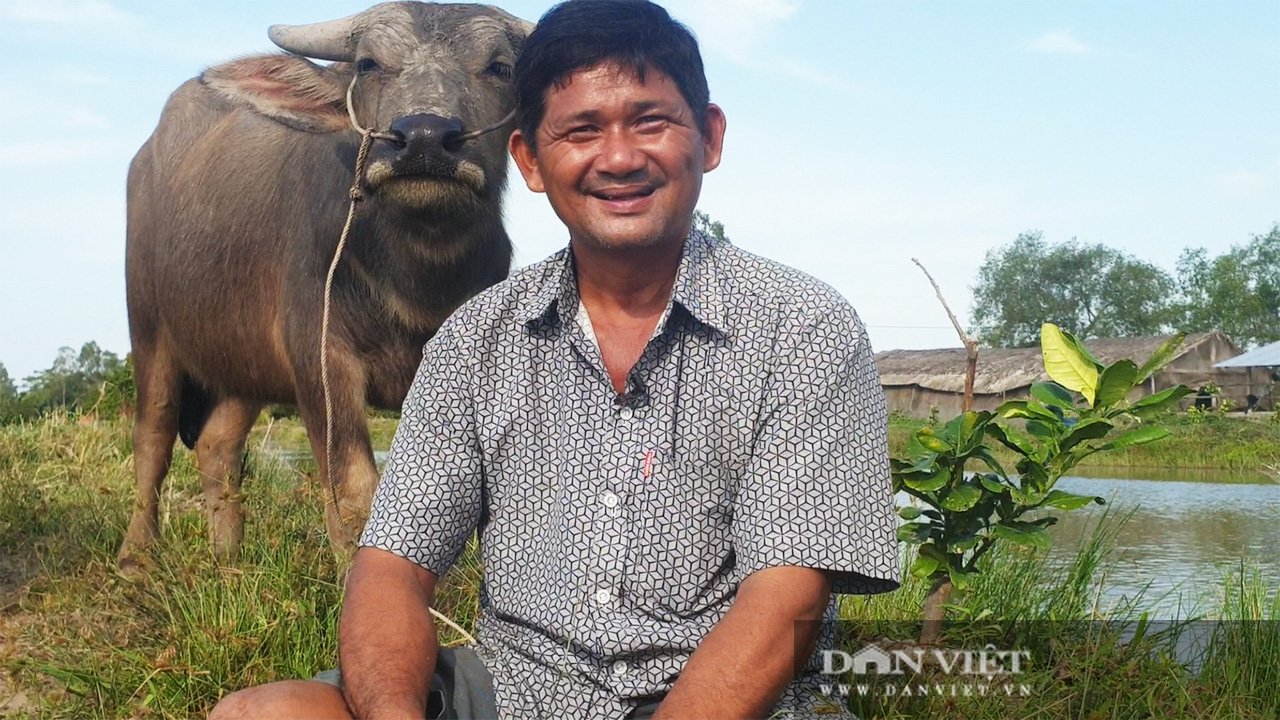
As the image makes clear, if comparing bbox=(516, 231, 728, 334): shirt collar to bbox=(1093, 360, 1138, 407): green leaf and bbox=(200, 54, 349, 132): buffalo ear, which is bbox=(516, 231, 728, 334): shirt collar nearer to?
bbox=(1093, 360, 1138, 407): green leaf

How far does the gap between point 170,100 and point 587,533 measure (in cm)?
478

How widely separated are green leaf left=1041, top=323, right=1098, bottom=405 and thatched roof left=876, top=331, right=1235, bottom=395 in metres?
18.9

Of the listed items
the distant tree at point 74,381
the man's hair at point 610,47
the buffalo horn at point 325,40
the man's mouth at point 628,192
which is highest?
the buffalo horn at point 325,40

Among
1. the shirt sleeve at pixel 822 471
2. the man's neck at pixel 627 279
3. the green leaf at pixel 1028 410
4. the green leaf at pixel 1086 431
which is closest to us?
the shirt sleeve at pixel 822 471

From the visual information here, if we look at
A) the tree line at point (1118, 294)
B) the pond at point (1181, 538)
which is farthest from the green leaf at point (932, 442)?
the tree line at point (1118, 294)

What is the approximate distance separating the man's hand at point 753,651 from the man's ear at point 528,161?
93 centimetres

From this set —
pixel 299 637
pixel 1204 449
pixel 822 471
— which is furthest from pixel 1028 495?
pixel 1204 449

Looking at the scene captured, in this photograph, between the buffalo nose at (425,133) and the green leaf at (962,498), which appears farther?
the buffalo nose at (425,133)

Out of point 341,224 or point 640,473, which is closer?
point 640,473

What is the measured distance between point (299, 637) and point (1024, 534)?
1865mm

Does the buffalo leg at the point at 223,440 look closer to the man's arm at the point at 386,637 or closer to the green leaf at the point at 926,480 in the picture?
the man's arm at the point at 386,637

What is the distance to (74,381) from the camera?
1090 inches

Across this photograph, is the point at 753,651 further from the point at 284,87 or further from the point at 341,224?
the point at 284,87

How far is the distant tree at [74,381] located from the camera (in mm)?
12906
